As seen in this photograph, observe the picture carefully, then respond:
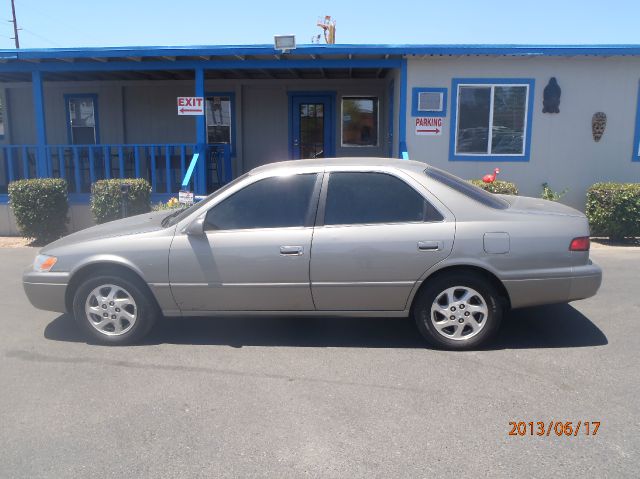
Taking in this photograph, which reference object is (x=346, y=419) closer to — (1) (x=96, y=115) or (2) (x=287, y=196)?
(2) (x=287, y=196)

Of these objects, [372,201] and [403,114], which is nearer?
[372,201]

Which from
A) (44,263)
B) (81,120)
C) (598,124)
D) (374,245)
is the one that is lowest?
(44,263)

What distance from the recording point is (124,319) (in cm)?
475

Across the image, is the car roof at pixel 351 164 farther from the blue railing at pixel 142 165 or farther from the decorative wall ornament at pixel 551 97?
the blue railing at pixel 142 165

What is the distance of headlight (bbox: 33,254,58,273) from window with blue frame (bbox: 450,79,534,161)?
25.0 ft

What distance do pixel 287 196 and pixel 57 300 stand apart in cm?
219

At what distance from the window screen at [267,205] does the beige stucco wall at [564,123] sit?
6.17 metres

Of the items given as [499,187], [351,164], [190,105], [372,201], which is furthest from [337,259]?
[190,105]

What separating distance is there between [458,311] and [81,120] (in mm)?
12611

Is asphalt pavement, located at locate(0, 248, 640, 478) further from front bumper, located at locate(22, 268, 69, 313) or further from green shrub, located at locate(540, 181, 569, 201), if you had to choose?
green shrub, located at locate(540, 181, 569, 201)

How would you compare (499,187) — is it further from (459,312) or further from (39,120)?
(39,120)

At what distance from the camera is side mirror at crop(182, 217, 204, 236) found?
14.8 ft

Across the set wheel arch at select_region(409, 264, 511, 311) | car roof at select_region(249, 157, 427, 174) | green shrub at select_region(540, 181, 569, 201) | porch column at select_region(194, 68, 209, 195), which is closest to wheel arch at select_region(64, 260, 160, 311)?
car roof at select_region(249, 157, 427, 174)
